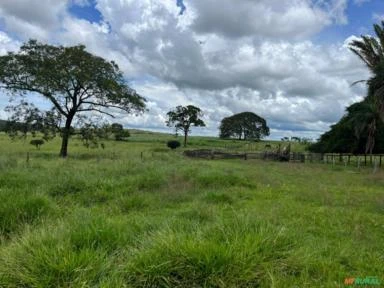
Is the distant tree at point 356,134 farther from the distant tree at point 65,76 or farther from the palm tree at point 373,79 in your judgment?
the distant tree at point 65,76

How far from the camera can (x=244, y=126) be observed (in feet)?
314

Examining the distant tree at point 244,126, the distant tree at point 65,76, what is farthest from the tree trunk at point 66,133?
the distant tree at point 244,126

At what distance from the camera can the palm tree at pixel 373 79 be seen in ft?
73.5

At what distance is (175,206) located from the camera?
8.66 metres

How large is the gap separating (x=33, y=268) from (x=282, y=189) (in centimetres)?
975

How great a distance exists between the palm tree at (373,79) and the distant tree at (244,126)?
2539 inches

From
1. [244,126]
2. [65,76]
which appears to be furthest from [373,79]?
[244,126]

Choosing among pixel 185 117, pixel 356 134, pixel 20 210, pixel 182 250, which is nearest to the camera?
pixel 182 250

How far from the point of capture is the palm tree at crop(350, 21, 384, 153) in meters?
22.4

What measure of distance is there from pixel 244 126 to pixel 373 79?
7284cm

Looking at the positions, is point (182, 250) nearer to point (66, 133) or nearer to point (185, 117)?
point (66, 133)

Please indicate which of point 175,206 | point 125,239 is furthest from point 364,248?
point 175,206

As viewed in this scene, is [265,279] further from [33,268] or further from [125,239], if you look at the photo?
[33,268]

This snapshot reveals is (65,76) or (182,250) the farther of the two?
(65,76)
